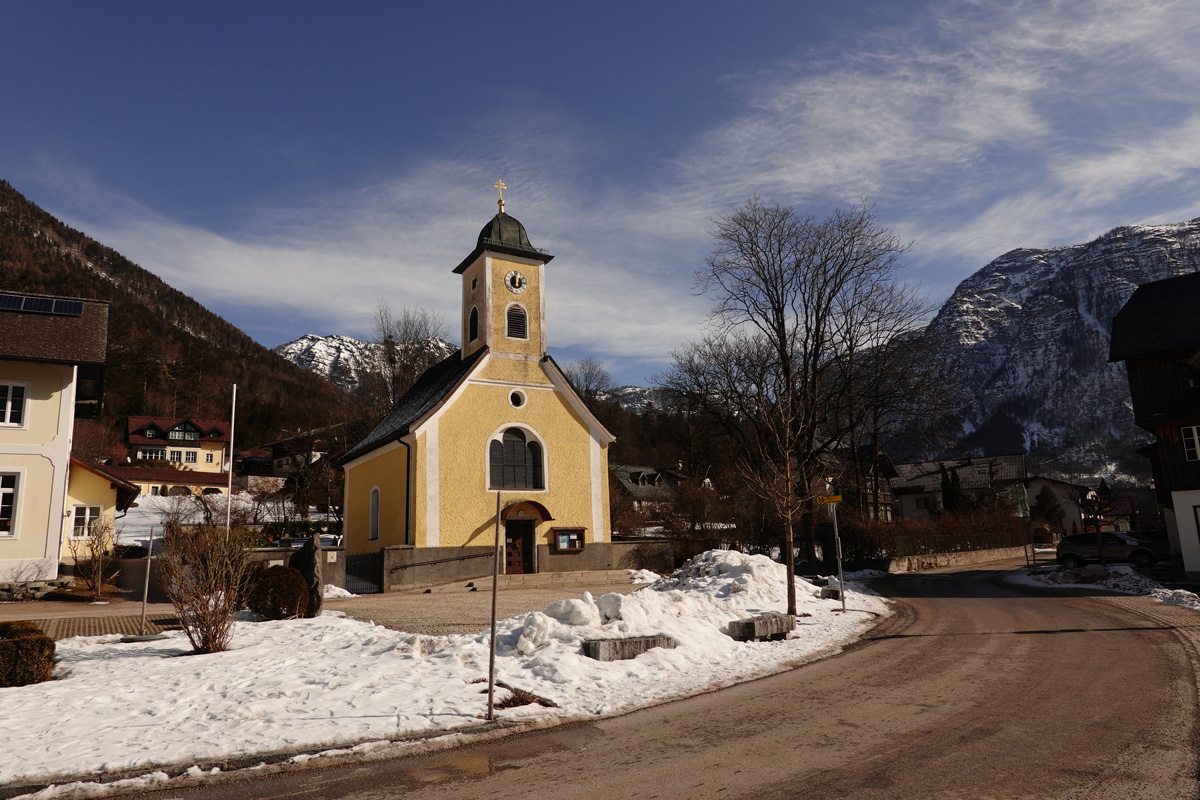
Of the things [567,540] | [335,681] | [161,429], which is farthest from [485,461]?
[161,429]

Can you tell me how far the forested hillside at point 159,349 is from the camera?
239 ft

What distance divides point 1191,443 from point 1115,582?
8.76m

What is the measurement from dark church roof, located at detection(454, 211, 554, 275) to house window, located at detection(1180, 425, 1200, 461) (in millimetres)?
24774

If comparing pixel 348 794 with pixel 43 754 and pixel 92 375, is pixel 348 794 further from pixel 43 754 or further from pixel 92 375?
pixel 92 375

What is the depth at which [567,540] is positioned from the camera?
25.8 m

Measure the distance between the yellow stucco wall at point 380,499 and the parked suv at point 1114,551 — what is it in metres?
26.0

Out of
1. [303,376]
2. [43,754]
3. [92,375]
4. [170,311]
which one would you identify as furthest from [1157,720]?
[170,311]

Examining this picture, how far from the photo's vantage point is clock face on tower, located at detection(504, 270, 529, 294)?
1083 inches

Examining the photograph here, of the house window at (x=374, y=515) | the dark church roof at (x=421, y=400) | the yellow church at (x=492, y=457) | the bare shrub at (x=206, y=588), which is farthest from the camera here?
the house window at (x=374, y=515)

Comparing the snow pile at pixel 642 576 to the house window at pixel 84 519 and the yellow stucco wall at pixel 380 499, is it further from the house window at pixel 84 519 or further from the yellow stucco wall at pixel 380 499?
the house window at pixel 84 519

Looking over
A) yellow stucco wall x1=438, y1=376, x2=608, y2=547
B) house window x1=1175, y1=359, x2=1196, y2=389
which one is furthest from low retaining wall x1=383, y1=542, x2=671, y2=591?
house window x1=1175, y1=359, x2=1196, y2=389

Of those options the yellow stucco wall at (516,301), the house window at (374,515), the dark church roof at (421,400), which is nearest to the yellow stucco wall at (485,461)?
the dark church roof at (421,400)

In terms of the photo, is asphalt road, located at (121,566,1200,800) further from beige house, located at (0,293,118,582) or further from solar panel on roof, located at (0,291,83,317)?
solar panel on roof, located at (0,291,83,317)

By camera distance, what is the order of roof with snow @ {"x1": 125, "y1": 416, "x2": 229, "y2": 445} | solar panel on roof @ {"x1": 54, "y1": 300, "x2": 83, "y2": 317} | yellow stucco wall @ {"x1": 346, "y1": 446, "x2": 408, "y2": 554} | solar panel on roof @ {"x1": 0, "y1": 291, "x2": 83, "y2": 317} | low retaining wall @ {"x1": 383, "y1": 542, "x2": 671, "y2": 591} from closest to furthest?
1. solar panel on roof @ {"x1": 0, "y1": 291, "x2": 83, "y2": 317}
2. solar panel on roof @ {"x1": 54, "y1": 300, "x2": 83, "y2": 317}
3. low retaining wall @ {"x1": 383, "y1": 542, "x2": 671, "y2": 591}
4. yellow stucco wall @ {"x1": 346, "y1": 446, "x2": 408, "y2": 554}
5. roof with snow @ {"x1": 125, "y1": 416, "x2": 229, "y2": 445}
